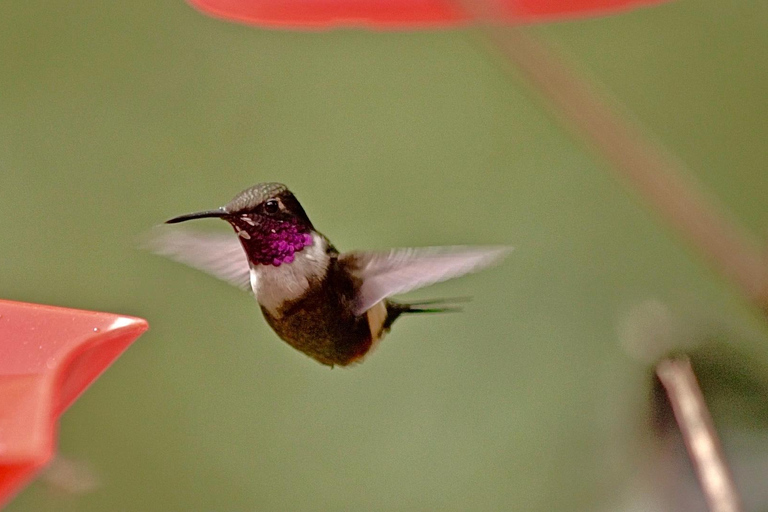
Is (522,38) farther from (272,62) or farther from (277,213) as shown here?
(272,62)

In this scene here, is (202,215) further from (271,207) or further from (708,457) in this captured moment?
(708,457)

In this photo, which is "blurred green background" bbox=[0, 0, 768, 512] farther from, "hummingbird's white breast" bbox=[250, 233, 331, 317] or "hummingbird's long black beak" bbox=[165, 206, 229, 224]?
"hummingbird's long black beak" bbox=[165, 206, 229, 224]

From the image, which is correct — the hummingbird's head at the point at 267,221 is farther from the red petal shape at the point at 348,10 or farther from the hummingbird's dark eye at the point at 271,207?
the red petal shape at the point at 348,10

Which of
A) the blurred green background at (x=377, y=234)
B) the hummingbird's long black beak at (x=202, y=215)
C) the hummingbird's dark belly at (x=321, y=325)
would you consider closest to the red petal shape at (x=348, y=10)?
the hummingbird's long black beak at (x=202, y=215)

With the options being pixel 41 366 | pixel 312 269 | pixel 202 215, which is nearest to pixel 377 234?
pixel 312 269

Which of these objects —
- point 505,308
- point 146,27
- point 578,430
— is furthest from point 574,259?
point 146,27

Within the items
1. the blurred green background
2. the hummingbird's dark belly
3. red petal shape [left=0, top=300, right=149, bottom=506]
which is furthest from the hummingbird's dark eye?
the blurred green background

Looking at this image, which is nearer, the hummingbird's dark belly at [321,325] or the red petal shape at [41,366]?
the red petal shape at [41,366]

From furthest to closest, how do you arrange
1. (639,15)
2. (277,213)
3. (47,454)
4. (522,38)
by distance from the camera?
(639,15) → (277,213) → (522,38) → (47,454)
